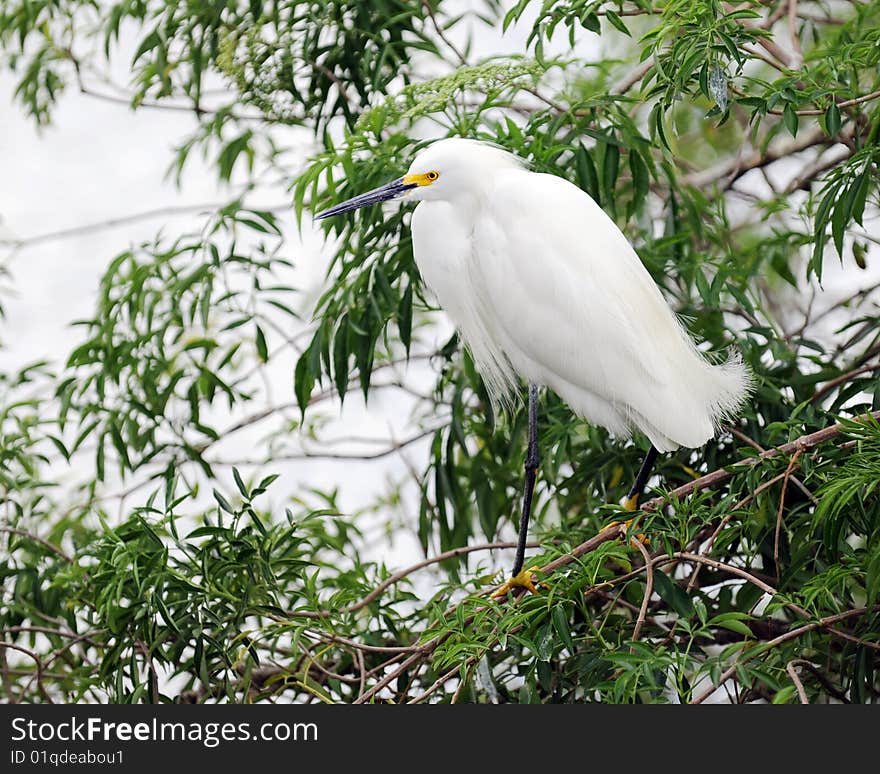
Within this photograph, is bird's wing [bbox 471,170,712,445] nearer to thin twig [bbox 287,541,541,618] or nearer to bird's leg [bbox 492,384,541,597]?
bird's leg [bbox 492,384,541,597]

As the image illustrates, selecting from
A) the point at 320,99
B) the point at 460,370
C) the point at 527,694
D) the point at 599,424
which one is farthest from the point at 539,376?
the point at 320,99

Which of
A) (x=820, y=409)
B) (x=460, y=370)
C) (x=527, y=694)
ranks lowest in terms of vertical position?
(x=527, y=694)

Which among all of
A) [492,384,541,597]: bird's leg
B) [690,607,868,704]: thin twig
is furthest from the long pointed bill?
[690,607,868,704]: thin twig

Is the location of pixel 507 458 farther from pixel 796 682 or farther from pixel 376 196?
pixel 796 682

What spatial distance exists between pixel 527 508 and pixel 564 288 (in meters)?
0.27

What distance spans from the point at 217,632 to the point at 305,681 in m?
0.13

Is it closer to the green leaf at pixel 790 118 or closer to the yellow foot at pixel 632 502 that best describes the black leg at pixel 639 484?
the yellow foot at pixel 632 502

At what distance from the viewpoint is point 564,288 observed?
1282mm

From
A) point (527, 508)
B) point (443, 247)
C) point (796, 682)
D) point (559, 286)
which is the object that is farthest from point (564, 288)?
point (796, 682)

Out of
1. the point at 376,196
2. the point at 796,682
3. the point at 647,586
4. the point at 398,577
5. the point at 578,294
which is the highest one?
the point at 376,196

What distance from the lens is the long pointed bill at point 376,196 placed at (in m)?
1.27

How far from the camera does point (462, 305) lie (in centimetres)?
136

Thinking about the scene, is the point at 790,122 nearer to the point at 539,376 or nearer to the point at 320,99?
the point at 539,376

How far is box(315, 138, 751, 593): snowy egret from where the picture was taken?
127 cm
